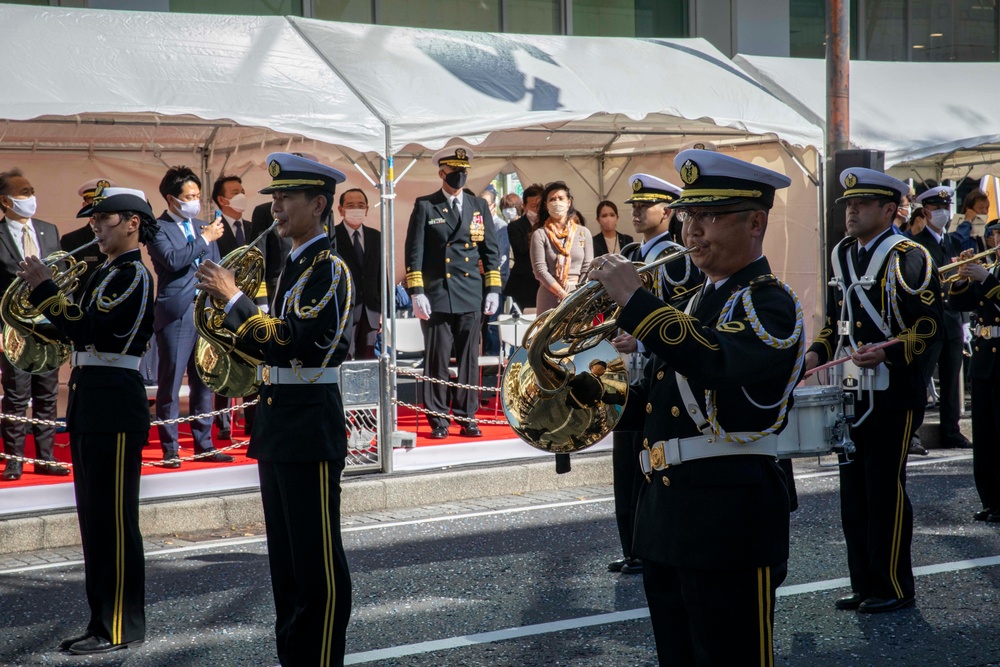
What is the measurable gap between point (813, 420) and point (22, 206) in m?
6.05

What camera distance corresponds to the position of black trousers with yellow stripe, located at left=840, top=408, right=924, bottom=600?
226 inches

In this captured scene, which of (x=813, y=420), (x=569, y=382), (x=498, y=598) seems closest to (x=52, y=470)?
(x=498, y=598)

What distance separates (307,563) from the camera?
4.52 m

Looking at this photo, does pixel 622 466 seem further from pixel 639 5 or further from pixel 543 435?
pixel 639 5

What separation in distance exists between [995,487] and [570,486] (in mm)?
3105

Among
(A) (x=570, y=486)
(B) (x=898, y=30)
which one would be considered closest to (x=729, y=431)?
(A) (x=570, y=486)

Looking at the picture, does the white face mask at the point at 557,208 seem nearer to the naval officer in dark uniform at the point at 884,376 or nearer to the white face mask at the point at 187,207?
the white face mask at the point at 187,207

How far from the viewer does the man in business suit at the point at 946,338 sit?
10695mm

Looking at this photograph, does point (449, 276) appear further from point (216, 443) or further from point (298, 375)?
point (298, 375)

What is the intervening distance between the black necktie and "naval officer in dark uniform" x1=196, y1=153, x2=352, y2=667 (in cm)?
634

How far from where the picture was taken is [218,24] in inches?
368

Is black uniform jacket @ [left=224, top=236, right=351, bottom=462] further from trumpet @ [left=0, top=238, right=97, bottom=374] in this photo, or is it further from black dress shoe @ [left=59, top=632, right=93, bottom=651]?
trumpet @ [left=0, top=238, right=97, bottom=374]

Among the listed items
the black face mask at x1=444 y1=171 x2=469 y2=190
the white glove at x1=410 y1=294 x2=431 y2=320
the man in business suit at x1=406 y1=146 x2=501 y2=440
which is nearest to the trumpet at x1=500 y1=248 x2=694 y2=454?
the white glove at x1=410 y1=294 x2=431 y2=320

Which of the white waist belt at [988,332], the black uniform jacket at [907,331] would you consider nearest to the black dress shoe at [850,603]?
the black uniform jacket at [907,331]
